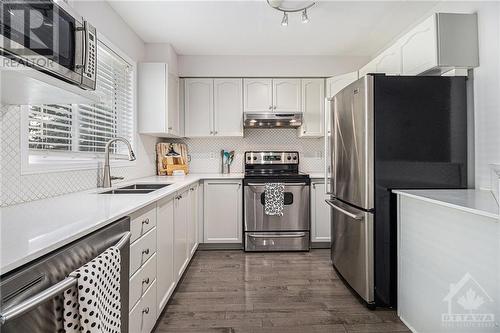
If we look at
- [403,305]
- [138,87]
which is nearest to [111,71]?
[138,87]

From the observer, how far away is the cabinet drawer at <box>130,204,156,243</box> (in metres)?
1.36

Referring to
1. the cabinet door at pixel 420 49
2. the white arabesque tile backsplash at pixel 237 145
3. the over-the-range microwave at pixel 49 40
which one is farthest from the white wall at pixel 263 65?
the over-the-range microwave at pixel 49 40

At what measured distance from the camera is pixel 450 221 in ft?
4.66

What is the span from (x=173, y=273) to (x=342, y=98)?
203 cm

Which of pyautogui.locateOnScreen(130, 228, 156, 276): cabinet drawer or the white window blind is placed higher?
the white window blind

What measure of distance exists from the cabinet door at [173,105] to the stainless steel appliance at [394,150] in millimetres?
2097

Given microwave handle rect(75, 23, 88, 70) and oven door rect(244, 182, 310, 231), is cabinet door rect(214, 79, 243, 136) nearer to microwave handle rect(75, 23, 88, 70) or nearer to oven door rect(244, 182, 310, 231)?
oven door rect(244, 182, 310, 231)

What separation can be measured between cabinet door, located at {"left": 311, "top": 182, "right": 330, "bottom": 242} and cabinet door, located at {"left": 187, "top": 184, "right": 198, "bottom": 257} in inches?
56.2

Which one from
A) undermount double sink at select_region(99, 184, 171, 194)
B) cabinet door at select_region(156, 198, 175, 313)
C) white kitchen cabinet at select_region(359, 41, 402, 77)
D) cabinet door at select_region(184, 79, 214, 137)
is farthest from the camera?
cabinet door at select_region(184, 79, 214, 137)

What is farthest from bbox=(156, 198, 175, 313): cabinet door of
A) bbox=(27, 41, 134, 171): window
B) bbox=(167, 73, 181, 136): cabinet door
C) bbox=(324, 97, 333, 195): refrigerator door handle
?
bbox=(324, 97, 333, 195): refrigerator door handle

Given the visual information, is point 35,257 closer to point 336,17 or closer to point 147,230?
point 147,230

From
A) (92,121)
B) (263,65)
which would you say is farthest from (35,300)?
(263,65)

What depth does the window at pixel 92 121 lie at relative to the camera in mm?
1622

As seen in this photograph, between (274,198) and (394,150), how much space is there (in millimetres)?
1545
